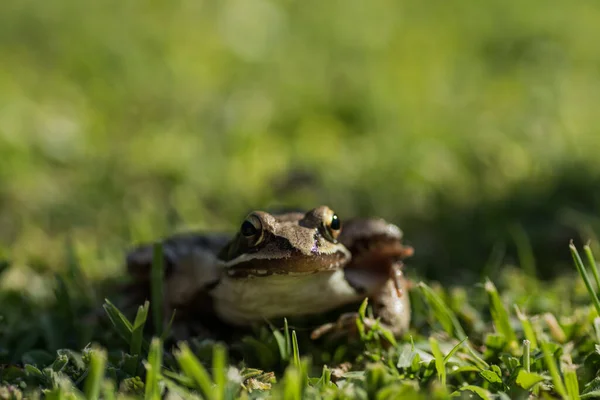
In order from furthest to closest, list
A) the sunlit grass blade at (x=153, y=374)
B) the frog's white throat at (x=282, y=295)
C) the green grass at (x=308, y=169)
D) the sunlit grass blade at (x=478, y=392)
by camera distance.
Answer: the frog's white throat at (x=282, y=295) → the green grass at (x=308, y=169) → the sunlit grass blade at (x=478, y=392) → the sunlit grass blade at (x=153, y=374)

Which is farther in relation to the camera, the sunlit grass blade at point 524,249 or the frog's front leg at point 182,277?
the sunlit grass blade at point 524,249

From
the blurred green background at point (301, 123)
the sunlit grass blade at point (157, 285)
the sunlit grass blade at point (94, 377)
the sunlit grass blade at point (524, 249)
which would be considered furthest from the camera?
the blurred green background at point (301, 123)

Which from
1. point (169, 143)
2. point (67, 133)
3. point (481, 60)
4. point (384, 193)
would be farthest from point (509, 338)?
point (481, 60)

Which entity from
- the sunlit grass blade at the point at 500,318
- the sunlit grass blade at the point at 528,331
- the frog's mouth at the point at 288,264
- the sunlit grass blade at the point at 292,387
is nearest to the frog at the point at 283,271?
the frog's mouth at the point at 288,264

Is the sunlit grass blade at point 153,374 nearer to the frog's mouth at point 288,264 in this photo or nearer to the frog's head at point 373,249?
the frog's mouth at point 288,264

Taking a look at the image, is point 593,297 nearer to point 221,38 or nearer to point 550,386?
point 550,386

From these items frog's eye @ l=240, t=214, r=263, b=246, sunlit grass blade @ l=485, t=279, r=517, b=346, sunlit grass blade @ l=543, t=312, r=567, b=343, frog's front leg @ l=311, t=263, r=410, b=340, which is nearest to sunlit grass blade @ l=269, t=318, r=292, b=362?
frog's front leg @ l=311, t=263, r=410, b=340
